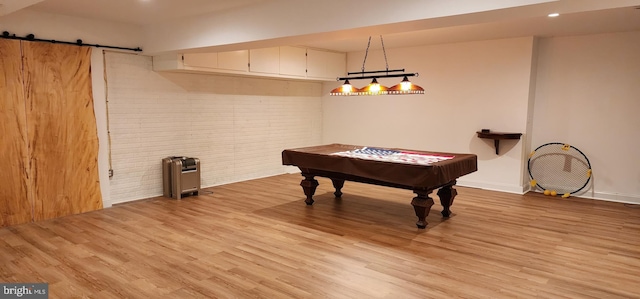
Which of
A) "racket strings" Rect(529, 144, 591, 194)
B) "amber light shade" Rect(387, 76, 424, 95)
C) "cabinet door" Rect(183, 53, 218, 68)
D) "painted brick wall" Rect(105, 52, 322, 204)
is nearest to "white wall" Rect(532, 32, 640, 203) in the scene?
"racket strings" Rect(529, 144, 591, 194)

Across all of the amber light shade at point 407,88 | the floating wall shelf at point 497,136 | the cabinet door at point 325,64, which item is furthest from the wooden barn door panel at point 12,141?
the floating wall shelf at point 497,136

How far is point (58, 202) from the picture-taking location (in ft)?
16.1

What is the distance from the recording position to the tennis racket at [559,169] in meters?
6.05

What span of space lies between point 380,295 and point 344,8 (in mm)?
2374

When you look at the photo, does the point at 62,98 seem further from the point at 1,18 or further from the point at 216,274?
the point at 216,274

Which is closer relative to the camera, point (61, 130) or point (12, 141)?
point (12, 141)

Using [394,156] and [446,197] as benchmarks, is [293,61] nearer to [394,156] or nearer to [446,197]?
[394,156]

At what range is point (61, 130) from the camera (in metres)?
4.89

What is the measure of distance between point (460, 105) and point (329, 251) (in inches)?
161

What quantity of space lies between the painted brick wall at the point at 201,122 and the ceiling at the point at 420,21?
868 millimetres

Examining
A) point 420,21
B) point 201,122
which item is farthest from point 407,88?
point 201,122

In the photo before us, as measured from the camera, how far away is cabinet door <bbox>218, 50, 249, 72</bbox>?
6.02m

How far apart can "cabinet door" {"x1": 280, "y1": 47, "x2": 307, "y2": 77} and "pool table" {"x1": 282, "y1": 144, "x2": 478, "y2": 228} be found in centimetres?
207

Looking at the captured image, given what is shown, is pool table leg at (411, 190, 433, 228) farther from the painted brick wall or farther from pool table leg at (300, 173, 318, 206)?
the painted brick wall
